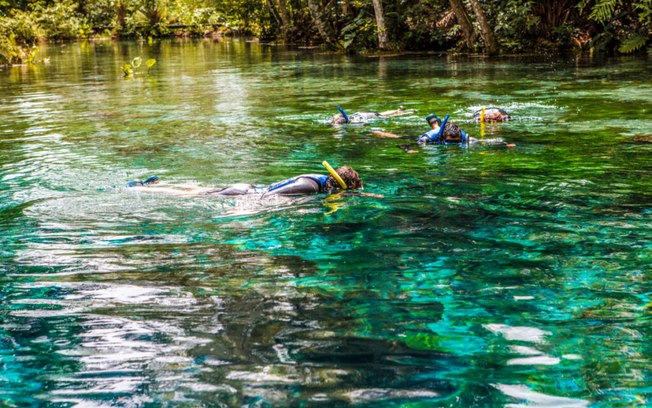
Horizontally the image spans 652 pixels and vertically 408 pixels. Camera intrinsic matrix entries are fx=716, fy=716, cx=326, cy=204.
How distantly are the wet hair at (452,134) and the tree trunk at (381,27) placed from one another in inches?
781

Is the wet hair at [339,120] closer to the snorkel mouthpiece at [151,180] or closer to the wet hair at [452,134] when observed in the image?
the wet hair at [452,134]

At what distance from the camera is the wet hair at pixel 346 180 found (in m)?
8.32

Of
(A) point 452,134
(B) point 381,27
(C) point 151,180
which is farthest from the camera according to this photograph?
(B) point 381,27

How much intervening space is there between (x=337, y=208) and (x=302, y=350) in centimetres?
373

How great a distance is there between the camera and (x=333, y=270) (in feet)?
19.5

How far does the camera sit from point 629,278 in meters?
5.55

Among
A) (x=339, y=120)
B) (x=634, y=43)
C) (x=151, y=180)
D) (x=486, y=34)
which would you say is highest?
(x=486, y=34)

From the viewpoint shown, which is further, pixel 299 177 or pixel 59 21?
pixel 59 21

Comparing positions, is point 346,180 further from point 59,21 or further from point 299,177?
point 59,21

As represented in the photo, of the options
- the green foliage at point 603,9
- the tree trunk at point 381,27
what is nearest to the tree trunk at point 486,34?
the green foliage at point 603,9

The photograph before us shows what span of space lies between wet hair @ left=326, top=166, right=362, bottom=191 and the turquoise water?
0.60 ft

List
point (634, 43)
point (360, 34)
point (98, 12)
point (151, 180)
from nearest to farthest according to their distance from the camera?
point (151, 180) → point (634, 43) → point (360, 34) → point (98, 12)

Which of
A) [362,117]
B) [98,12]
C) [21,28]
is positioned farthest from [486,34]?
[98,12]

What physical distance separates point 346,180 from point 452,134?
362 centimetres
